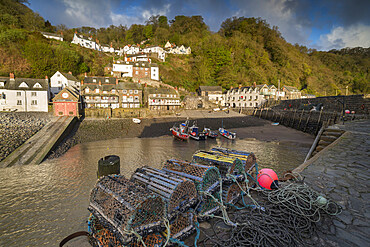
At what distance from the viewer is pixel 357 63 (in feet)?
314

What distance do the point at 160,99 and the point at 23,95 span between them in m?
28.2

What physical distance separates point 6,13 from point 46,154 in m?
72.4

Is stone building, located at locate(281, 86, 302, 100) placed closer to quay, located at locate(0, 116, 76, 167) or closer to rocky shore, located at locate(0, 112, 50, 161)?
quay, located at locate(0, 116, 76, 167)

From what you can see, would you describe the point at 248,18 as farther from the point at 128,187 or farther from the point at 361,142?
the point at 128,187

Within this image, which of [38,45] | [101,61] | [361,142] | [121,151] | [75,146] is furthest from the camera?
[101,61]

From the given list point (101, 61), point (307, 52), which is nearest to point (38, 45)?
point (101, 61)

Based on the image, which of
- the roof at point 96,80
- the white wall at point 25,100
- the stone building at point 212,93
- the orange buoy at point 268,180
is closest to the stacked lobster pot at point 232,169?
the orange buoy at point 268,180

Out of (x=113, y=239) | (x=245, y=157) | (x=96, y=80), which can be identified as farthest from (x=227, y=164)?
(x=96, y=80)

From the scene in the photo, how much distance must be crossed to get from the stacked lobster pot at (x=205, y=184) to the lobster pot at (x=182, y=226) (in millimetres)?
426

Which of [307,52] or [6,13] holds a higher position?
[307,52]

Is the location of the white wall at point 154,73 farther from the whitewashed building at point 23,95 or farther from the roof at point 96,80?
the whitewashed building at point 23,95

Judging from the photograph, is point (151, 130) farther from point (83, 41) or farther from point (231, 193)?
point (83, 41)

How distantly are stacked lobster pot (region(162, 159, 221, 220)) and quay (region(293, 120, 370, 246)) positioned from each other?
225cm

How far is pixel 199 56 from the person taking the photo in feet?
250
